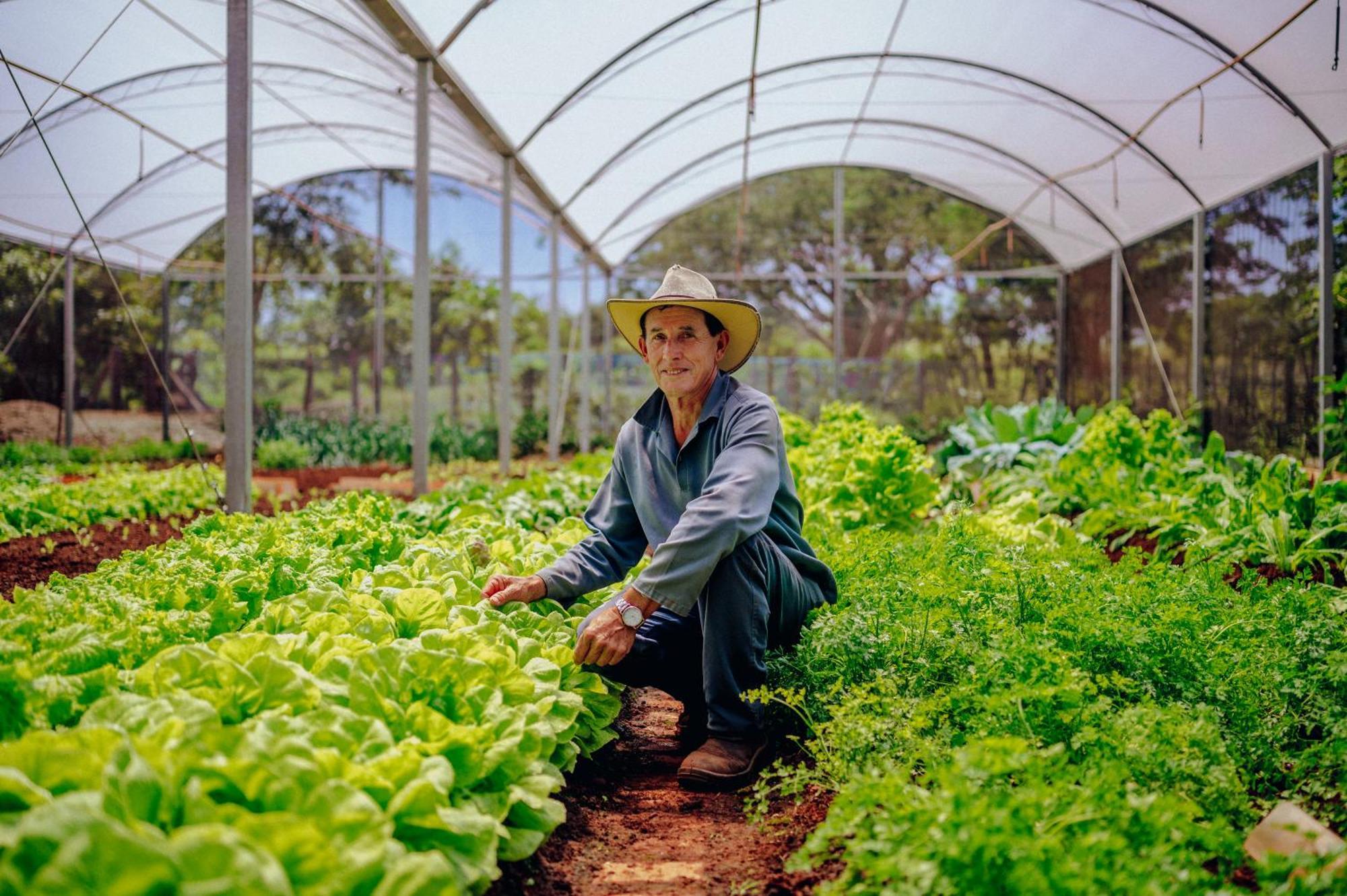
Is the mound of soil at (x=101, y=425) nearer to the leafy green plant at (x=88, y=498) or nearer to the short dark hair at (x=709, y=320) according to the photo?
the leafy green plant at (x=88, y=498)

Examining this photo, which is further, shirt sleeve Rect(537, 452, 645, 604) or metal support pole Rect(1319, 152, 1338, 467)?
metal support pole Rect(1319, 152, 1338, 467)

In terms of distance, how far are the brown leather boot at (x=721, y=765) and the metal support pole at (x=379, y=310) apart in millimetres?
14718

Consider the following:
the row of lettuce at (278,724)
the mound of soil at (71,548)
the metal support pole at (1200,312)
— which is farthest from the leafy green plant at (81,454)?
the metal support pole at (1200,312)

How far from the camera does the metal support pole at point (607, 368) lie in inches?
687

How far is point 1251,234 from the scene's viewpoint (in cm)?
1041

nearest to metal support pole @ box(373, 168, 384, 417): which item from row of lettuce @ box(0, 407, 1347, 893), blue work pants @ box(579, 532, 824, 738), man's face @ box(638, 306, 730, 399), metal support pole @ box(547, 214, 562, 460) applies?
metal support pole @ box(547, 214, 562, 460)

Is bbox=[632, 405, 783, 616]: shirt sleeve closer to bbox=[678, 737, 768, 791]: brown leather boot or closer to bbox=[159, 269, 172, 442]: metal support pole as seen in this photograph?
bbox=[678, 737, 768, 791]: brown leather boot

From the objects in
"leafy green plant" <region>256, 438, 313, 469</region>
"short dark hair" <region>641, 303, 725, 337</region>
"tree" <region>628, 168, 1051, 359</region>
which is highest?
"tree" <region>628, 168, 1051, 359</region>

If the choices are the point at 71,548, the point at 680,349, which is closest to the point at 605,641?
the point at 680,349

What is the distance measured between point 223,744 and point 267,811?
162mm

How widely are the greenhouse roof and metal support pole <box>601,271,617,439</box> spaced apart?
2.42 m

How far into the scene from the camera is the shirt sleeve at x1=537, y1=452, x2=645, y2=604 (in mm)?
3248

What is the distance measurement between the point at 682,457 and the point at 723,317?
0.50 metres

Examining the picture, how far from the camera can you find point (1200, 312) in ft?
37.2
